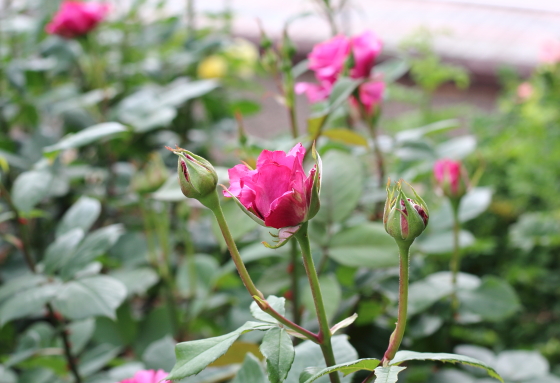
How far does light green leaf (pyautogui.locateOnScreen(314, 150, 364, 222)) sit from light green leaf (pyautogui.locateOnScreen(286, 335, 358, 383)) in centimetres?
15

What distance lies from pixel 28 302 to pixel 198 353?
0.23 metres

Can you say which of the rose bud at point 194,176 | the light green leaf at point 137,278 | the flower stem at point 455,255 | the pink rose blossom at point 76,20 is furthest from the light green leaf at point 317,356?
the pink rose blossom at point 76,20

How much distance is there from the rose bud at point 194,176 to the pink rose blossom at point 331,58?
280 mm

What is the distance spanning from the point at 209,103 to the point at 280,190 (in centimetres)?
71

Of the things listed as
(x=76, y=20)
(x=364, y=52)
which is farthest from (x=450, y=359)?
(x=76, y=20)

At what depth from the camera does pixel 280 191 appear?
0.76 ft

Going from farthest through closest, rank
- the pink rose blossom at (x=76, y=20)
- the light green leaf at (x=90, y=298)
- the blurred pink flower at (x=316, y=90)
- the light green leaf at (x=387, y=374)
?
the pink rose blossom at (x=76, y=20) < the blurred pink flower at (x=316, y=90) < the light green leaf at (x=90, y=298) < the light green leaf at (x=387, y=374)

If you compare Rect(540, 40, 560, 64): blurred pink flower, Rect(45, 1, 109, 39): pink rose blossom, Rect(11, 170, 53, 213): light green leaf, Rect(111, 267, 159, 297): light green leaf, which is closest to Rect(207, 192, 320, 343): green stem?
Rect(11, 170, 53, 213): light green leaf

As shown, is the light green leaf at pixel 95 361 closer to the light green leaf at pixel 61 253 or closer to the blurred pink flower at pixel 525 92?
the light green leaf at pixel 61 253

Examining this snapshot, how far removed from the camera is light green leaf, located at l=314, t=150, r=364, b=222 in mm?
442

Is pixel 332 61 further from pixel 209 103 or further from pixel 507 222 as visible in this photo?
pixel 507 222

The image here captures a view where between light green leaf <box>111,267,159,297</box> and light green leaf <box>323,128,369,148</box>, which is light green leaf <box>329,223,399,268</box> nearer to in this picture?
light green leaf <box>323,128,369,148</box>

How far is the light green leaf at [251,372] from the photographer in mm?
295

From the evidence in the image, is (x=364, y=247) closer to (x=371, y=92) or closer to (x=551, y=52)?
(x=371, y=92)
